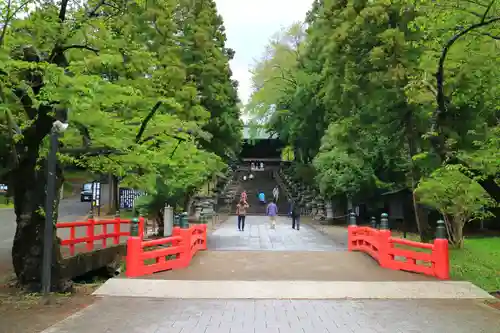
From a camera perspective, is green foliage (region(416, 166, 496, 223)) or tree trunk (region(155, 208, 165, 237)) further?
tree trunk (region(155, 208, 165, 237))

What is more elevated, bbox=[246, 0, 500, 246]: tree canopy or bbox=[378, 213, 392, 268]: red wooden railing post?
bbox=[246, 0, 500, 246]: tree canopy

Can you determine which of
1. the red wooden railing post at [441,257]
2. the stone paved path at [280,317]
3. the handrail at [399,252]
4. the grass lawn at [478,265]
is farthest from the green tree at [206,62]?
the stone paved path at [280,317]

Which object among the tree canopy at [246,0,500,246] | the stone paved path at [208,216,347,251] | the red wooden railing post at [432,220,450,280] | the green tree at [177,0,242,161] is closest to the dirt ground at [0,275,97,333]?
the stone paved path at [208,216,347,251]

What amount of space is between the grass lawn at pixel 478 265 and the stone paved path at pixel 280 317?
2724 mm

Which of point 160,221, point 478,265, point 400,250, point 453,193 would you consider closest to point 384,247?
point 400,250

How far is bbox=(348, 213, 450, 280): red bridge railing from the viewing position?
1180 centimetres

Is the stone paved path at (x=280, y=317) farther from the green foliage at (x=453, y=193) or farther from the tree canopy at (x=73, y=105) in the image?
the green foliage at (x=453, y=193)

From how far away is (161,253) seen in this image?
12.2m

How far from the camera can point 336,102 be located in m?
20.7

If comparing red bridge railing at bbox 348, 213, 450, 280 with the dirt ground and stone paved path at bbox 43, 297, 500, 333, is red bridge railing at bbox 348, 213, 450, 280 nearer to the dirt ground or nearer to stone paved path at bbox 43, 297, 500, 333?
stone paved path at bbox 43, 297, 500, 333

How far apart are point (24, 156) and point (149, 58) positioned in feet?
11.6

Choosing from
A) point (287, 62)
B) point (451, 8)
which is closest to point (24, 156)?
point (451, 8)

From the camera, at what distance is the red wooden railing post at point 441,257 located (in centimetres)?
1172

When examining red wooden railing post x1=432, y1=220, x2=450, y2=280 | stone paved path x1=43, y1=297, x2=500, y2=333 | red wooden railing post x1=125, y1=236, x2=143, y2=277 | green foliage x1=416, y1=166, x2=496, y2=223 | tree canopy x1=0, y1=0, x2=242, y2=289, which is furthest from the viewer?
green foliage x1=416, y1=166, x2=496, y2=223
